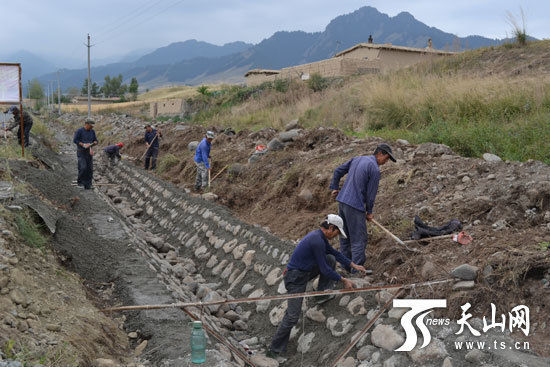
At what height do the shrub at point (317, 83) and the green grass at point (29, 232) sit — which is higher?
the shrub at point (317, 83)

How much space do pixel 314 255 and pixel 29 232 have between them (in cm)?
372

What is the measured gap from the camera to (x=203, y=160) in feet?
42.4

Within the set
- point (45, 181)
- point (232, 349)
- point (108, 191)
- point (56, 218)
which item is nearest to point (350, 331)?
point (232, 349)

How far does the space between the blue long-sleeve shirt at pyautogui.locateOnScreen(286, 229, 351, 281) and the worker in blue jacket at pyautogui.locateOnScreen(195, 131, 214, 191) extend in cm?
754

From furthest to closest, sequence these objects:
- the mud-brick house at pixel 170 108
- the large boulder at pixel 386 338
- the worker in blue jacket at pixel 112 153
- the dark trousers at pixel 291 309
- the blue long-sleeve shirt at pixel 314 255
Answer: the mud-brick house at pixel 170 108, the worker in blue jacket at pixel 112 153, the dark trousers at pixel 291 309, the blue long-sleeve shirt at pixel 314 255, the large boulder at pixel 386 338

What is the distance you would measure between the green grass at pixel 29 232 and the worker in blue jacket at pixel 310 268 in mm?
3250

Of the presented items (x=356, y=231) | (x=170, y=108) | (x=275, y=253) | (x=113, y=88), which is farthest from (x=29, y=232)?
(x=113, y=88)

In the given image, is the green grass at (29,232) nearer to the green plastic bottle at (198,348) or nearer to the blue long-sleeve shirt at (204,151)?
→ the green plastic bottle at (198,348)

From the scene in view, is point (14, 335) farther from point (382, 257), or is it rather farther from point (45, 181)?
point (45, 181)

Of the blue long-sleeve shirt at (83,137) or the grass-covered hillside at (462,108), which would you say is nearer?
the grass-covered hillside at (462,108)

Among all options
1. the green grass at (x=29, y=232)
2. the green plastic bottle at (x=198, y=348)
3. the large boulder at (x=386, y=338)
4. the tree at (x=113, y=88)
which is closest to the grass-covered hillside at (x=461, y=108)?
the large boulder at (x=386, y=338)

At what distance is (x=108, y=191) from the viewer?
15.9 meters

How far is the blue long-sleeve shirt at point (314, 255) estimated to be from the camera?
17.9ft

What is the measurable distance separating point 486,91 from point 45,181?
10066 millimetres
